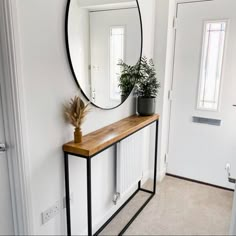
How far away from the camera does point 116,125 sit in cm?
205

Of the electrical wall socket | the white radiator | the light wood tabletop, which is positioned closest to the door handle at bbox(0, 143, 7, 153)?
the light wood tabletop

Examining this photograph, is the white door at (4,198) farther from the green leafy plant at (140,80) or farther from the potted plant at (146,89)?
the potted plant at (146,89)

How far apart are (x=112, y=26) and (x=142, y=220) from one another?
178cm

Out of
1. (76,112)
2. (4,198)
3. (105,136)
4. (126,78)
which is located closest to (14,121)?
(76,112)

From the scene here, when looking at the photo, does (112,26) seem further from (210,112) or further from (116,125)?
(210,112)

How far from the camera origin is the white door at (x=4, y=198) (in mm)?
1342

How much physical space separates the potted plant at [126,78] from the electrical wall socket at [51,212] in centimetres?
108

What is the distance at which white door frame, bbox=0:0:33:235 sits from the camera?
45.5 inches

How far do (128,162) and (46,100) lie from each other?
1.14 metres

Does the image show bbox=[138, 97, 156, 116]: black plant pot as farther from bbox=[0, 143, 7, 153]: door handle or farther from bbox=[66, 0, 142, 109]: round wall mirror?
bbox=[0, 143, 7, 153]: door handle

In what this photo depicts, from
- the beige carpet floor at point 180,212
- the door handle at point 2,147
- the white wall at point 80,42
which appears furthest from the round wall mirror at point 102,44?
the beige carpet floor at point 180,212

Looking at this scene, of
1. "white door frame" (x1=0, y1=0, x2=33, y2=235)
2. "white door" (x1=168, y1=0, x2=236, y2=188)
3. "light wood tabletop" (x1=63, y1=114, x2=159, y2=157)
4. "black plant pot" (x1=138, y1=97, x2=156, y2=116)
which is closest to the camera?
"white door frame" (x1=0, y1=0, x2=33, y2=235)

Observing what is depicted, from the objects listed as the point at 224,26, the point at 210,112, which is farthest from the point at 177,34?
the point at 210,112

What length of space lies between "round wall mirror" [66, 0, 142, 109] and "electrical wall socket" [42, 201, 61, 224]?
0.77 m
